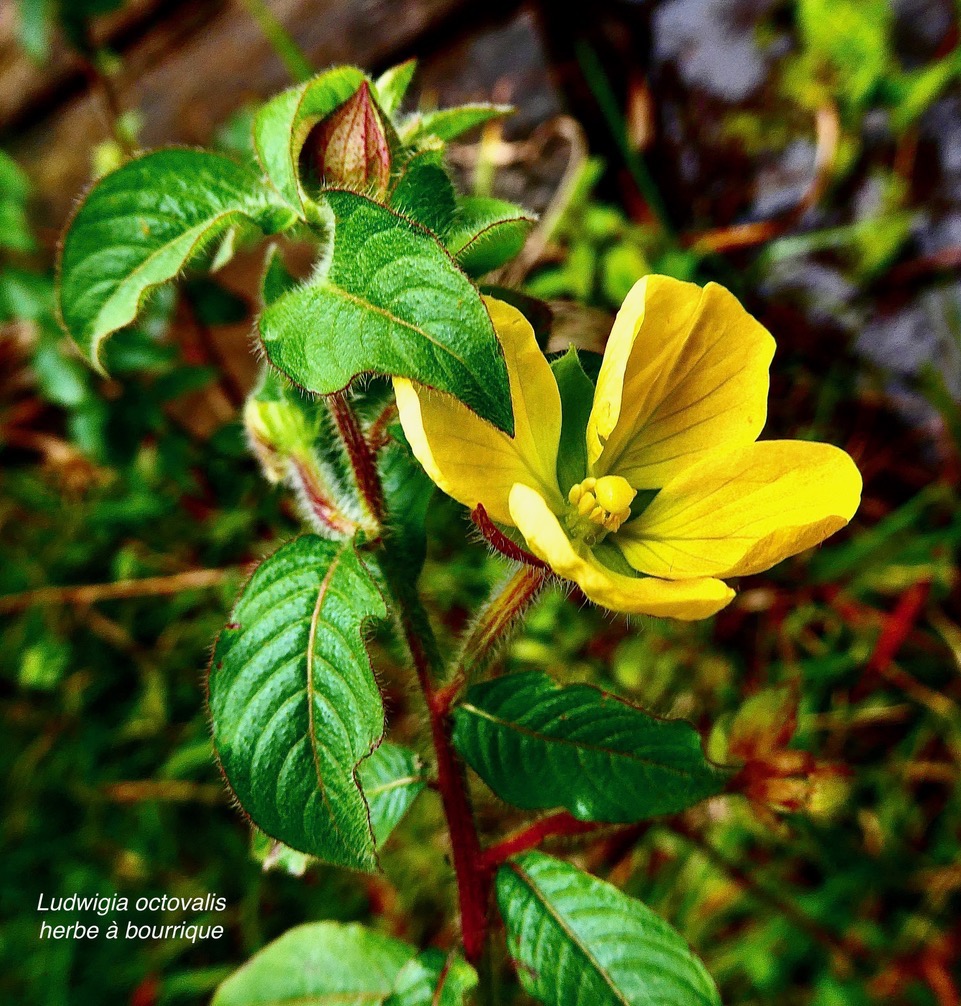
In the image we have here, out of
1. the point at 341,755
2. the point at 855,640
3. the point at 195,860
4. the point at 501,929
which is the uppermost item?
the point at 341,755

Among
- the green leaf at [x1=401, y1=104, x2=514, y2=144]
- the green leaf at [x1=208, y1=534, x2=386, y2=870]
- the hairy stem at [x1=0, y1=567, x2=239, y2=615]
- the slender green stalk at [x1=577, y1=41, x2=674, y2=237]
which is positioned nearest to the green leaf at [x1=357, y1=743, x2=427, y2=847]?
the green leaf at [x1=208, y1=534, x2=386, y2=870]

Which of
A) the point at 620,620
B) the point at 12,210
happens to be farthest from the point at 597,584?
the point at 12,210

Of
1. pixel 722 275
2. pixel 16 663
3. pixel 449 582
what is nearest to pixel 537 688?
pixel 449 582

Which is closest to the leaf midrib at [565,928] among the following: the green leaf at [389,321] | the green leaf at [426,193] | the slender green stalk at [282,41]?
the green leaf at [389,321]

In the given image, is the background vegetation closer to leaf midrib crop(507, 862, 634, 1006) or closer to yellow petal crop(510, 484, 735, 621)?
leaf midrib crop(507, 862, 634, 1006)

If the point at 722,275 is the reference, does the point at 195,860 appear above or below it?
below

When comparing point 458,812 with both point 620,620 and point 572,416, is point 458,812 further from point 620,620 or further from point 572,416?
point 620,620

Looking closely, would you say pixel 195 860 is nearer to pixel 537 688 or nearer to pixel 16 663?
pixel 16 663
